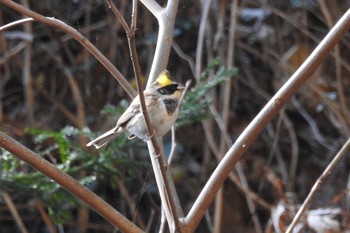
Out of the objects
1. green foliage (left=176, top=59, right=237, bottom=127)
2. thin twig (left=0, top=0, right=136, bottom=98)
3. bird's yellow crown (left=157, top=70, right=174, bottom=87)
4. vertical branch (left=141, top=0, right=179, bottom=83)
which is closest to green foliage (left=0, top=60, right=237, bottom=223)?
green foliage (left=176, top=59, right=237, bottom=127)

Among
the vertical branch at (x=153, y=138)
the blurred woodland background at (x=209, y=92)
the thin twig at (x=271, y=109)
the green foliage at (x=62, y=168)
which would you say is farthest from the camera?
the blurred woodland background at (x=209, y=92)

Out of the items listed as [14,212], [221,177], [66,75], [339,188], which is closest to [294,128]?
[339,188]

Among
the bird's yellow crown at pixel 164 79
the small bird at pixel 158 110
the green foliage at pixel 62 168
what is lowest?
the green foliage at pixel 62 168

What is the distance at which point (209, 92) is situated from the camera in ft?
12.6

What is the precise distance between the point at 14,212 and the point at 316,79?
185cm

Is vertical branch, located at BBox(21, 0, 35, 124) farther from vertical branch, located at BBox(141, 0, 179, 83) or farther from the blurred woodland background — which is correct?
vertical branch, located at BBox(141, 0, 179, 83)

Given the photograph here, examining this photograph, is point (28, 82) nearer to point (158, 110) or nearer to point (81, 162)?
point (81, 162)

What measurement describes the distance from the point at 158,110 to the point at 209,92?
1.53 meters

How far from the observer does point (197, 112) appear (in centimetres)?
304

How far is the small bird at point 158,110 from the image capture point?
7.48ft

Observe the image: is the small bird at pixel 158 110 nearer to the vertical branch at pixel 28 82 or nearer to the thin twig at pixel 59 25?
the thin twig at pixel 59 25

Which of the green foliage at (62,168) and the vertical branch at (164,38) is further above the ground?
the vertical branch at (164,38)

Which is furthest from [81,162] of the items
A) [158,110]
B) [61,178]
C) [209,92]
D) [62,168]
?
[61,178]

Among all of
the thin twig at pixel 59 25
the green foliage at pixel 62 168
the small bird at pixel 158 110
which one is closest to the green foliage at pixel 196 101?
the green foliage at pixel 62 168
